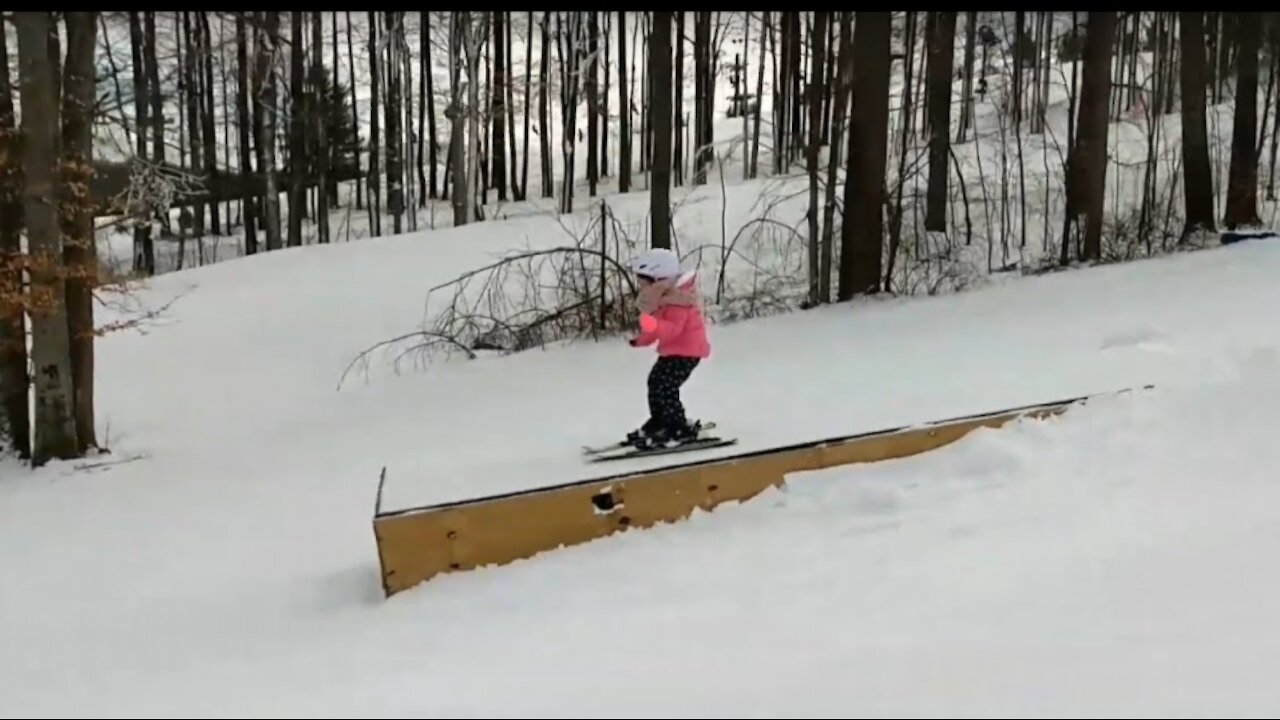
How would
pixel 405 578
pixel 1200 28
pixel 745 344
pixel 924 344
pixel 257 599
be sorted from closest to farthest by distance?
pixel 405 578, pixel 257 599, pixel 924 344, pixel 745 344, pixel 1200 28

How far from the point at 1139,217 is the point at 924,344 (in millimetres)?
6403

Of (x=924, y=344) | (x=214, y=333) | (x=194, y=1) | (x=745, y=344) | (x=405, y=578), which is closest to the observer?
(x=194, y=1)

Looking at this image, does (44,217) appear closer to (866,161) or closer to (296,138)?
(866,161)

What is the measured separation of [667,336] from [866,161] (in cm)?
700

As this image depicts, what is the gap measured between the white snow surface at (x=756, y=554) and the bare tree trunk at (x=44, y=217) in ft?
2.44

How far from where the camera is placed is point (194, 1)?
141 inches

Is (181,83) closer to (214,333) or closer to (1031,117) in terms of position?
(214,333)

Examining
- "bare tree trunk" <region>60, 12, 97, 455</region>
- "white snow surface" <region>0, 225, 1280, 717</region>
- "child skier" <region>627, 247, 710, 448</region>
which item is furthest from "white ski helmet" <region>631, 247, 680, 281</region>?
"bare tree trunk" <region>60, 12, 97, 455</region>

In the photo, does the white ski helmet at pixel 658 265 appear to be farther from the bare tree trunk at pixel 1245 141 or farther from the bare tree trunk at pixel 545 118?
the bare tree trunk at pixel 545 118

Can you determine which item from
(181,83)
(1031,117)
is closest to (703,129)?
(1031,117)

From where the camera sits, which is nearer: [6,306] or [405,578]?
[405,578]

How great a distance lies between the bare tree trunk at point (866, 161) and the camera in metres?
12.1

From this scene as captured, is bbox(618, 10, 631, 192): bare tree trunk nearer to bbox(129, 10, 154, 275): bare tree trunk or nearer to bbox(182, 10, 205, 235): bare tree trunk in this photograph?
bbox(182, 10, 205, 235): bare tree trunk

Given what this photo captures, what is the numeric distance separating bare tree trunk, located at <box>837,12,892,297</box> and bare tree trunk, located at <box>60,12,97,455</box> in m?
7.93
